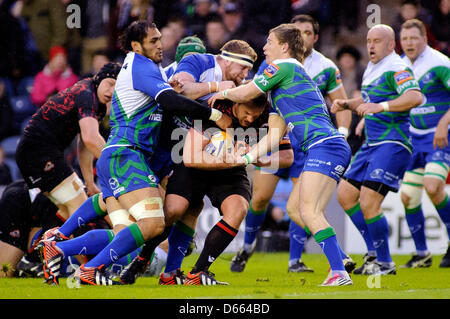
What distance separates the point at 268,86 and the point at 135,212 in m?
1.43

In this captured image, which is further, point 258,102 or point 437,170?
point 437,170

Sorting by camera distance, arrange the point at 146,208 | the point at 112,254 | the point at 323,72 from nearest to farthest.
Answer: the point at 112,254, the point at 146,208, the point at 323,72

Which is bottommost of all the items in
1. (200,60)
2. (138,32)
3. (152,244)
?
(152,244)

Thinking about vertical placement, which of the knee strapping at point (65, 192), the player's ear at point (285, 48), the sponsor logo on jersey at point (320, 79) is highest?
the player's ear at point (285, 48)

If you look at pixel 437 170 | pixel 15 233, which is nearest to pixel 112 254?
pixel 15 233

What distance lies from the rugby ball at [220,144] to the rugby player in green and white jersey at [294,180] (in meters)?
1.70

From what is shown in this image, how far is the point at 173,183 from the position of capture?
19.5 ft

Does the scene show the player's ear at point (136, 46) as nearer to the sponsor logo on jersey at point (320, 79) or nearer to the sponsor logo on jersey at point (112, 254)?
the sponsor logo on jersey at point (112, 254)

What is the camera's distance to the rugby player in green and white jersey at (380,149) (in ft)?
23.4

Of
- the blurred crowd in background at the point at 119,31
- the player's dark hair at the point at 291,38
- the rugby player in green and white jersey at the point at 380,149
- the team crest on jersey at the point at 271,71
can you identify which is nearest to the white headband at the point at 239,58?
the player's dark hair at the point at 291,38

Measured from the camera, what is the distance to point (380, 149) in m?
7.29

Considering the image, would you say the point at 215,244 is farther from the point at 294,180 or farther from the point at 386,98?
the point at 386,98

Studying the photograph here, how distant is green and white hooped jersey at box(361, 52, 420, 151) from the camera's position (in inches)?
285

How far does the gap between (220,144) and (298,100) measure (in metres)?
0.72
